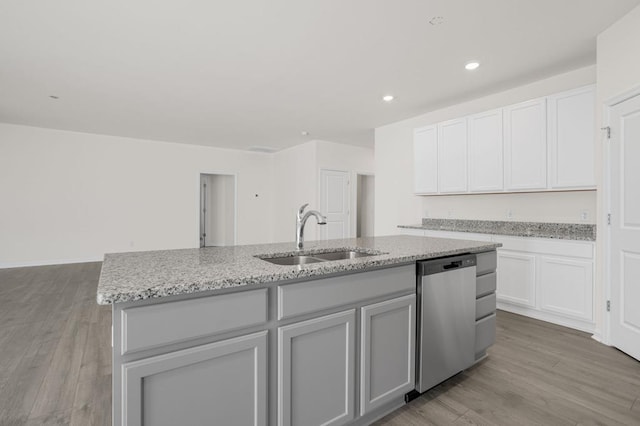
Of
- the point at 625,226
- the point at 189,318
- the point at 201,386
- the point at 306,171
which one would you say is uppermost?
the point at 306,171

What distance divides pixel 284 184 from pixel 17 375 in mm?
6048

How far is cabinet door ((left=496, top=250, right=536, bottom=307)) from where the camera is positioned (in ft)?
10.4

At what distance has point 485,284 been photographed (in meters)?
2.24

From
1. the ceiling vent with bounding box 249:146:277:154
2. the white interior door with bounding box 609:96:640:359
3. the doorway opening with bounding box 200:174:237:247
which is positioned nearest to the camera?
the white interior door with bounding box 609:96:640:359

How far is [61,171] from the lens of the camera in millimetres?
5898

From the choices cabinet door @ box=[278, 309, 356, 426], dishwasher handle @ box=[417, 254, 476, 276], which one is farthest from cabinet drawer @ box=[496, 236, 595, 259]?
cabinet door @ box=[278, 309, 356, 426]

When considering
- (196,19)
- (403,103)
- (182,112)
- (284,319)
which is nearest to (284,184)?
(182,112)

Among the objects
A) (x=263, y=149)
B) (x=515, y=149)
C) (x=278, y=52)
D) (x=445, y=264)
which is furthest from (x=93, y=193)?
(x=515, y=149)

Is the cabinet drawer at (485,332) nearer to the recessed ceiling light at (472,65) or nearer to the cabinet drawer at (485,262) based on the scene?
the cabinet drawer at (485,262)

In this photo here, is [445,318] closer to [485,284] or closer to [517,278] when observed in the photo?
[485,284]

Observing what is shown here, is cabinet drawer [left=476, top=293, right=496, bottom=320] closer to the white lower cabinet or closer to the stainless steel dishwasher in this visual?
the stainless steel dishwasher

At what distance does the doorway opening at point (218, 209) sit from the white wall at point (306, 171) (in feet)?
3.97

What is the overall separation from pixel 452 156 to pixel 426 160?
40cm

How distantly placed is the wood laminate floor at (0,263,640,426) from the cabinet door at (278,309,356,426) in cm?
41
